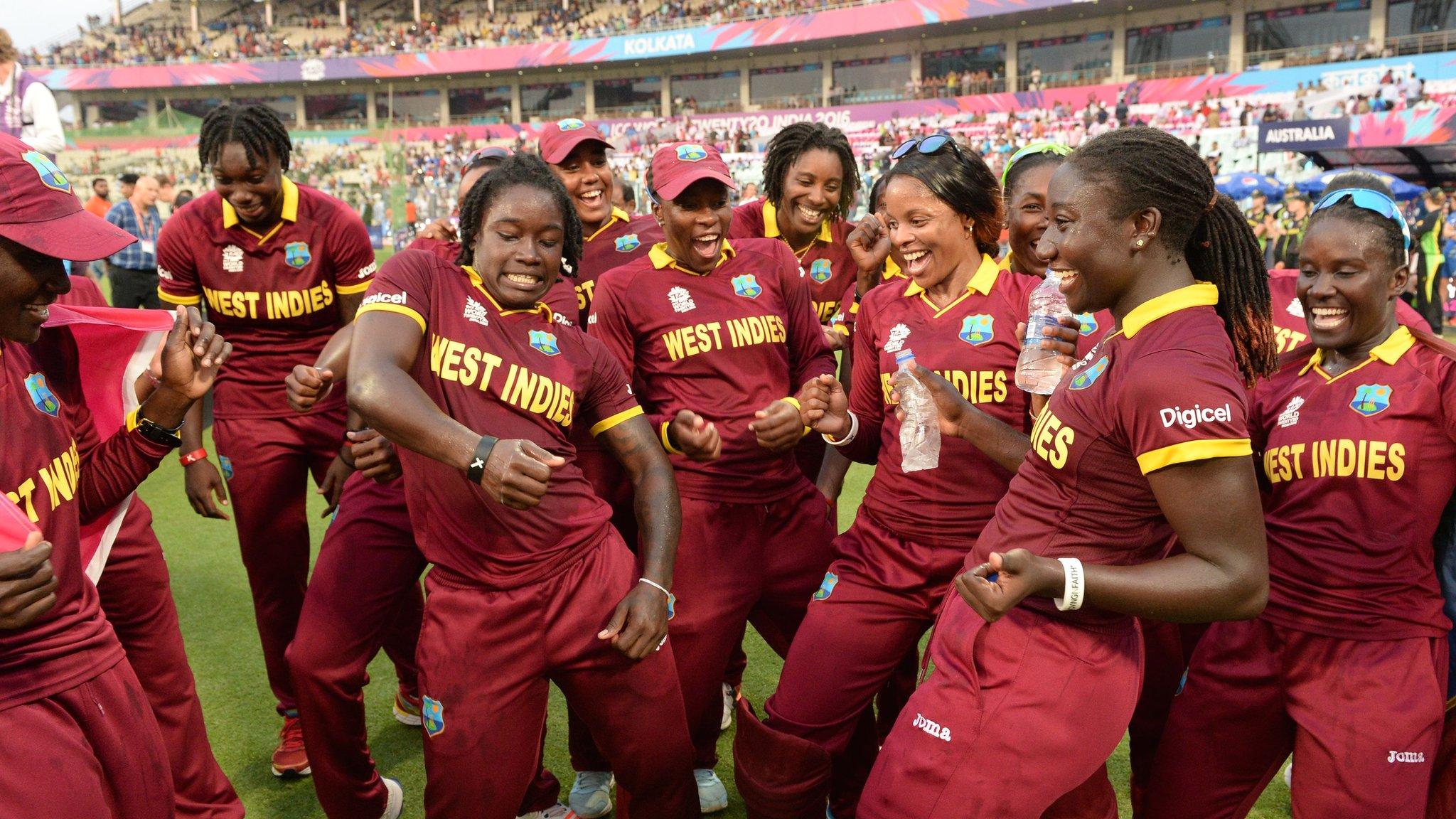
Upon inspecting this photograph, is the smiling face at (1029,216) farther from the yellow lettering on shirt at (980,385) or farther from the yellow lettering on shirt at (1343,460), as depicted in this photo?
the yellow lettering on shirt at (1343,460)

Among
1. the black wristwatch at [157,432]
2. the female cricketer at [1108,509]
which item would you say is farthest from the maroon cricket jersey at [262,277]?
the female cricketer at [1108,509]

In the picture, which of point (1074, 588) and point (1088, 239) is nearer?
point (1074, 588)

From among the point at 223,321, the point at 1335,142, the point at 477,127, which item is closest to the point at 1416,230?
the point at 1335,142

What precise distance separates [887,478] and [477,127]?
5123 cm

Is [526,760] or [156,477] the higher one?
[526,760]

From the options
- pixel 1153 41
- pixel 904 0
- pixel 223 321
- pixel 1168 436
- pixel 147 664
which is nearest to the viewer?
pixel 1168 436

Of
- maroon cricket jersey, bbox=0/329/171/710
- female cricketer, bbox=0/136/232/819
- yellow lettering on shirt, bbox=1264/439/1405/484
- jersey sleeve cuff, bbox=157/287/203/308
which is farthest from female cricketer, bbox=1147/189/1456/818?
jersey sleeve cuff, bbox=157/287/203/308

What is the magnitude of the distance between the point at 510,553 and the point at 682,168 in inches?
68.3

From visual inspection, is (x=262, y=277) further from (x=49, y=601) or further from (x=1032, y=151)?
(x=1032, y=151)

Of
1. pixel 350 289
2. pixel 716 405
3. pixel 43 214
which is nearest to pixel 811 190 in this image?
pixel 716 405

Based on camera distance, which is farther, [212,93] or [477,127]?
[212,93]

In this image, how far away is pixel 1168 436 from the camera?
2.26 m

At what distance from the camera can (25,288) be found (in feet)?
7.99

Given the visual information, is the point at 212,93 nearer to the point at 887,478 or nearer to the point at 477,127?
the point at 477,127
